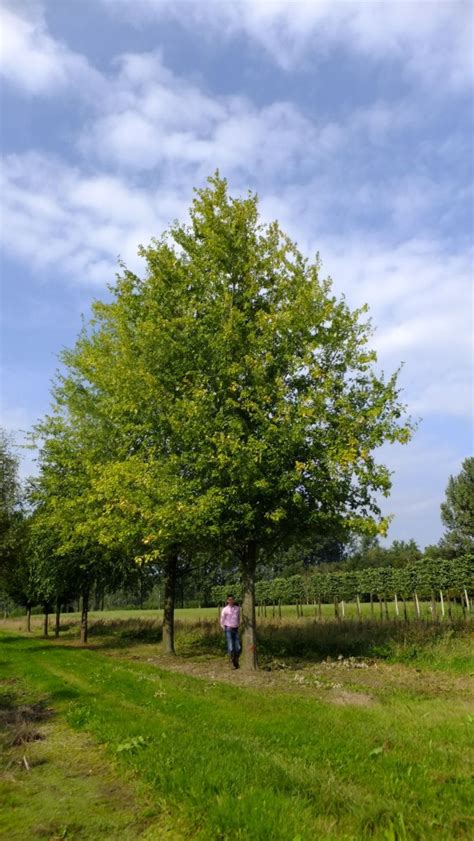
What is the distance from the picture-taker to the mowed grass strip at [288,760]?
461 centimetres

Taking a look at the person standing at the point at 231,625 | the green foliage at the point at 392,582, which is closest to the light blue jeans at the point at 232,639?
the person standing at the point at 231,625

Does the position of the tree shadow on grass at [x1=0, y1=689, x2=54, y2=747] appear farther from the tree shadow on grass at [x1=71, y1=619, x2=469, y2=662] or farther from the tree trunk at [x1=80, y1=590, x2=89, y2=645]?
the tree trunk at [x1=80, y1=590, x2=89, y2=645]

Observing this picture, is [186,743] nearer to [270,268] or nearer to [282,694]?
[282,694]

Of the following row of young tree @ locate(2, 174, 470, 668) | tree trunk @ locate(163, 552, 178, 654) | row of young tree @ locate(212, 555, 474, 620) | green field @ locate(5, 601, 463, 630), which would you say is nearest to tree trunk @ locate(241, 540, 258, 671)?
row of young tree @ locate(2, 174, 470, 668)

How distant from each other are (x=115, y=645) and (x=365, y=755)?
23.5 metres

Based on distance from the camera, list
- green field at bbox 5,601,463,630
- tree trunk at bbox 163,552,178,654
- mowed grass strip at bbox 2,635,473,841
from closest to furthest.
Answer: mowed grass strip at bbox 2,635,473,841 → tree trunk at bbox 163,552,178,654 → green field at bbox 5,601,463,630

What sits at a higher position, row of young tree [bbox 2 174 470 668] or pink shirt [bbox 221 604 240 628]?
row of young tree [bbox 2 174 470 668]

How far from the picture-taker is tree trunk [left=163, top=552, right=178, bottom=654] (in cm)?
2178

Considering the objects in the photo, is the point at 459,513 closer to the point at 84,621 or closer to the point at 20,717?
the point at 84,621

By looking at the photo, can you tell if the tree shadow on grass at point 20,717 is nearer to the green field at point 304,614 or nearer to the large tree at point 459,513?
the green field at point 304,614

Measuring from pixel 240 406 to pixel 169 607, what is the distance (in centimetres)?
1160

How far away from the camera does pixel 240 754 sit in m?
6.36

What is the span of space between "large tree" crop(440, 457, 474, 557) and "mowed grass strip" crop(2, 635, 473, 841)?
6280cm

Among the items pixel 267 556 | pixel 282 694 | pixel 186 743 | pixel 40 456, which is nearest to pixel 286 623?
pixel 267 556
